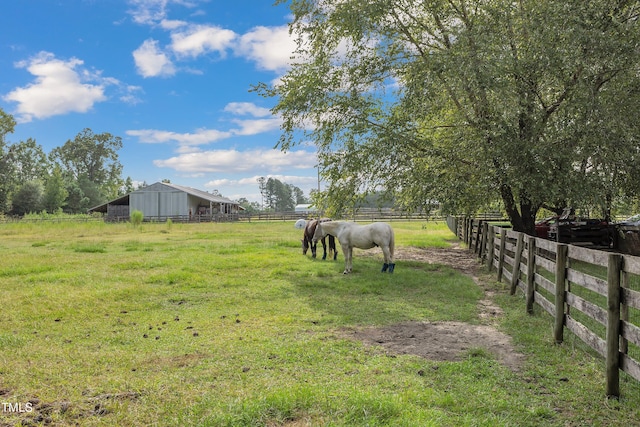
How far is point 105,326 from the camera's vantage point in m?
5.63

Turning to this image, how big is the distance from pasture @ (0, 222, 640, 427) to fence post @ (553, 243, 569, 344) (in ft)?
0.56

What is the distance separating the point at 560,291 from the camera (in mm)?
4859

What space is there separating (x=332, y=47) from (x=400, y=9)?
2.34 m

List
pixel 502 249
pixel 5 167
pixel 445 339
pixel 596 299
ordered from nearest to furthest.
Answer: pixel 445 339
pixel 596 299
pixel 502 249
pixel 5 167

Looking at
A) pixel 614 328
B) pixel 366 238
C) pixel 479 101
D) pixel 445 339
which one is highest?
pixel 479 101

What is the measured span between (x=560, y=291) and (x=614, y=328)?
1.38 meters

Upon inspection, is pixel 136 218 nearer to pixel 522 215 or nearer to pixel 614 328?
pixel 522 215

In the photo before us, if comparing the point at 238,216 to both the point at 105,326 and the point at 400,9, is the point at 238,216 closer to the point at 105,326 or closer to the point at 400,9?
the point at 400,9

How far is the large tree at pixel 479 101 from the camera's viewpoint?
30.2 ft

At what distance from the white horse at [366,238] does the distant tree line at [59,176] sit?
194 feet

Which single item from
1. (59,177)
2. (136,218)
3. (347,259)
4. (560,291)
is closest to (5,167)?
(59,177)

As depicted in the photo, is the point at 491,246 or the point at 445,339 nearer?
the point at 445,339

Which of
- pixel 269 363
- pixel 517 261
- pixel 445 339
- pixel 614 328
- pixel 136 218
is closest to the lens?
pixel 614 328

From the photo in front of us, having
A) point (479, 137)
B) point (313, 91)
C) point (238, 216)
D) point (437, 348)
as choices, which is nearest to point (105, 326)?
point (437, 348)
